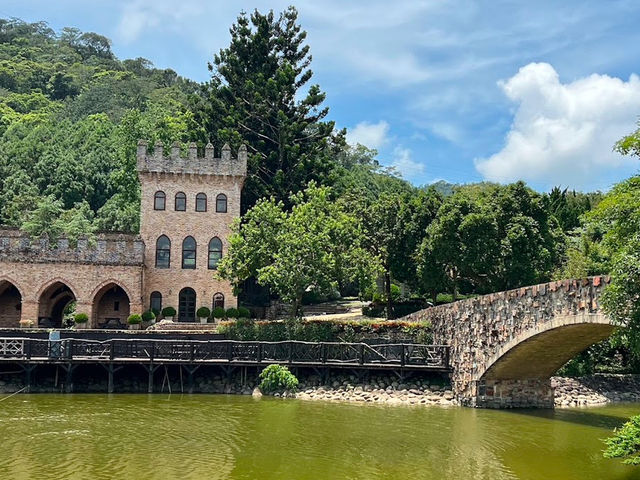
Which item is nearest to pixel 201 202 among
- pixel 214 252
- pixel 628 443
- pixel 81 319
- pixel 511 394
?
pixel 214 252

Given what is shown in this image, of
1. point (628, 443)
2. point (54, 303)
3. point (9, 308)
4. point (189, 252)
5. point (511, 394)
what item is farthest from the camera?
point (54, 303)

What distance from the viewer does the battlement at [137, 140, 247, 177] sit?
42.9 metres

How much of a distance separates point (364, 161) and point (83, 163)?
56.9 meters

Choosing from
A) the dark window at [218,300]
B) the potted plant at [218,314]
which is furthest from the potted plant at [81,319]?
the dark window at [218,300]

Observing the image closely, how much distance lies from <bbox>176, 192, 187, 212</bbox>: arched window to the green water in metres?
19.4

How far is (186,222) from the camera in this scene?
43.1m

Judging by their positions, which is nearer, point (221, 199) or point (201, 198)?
point (201, 198)

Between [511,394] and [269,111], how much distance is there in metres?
29.7

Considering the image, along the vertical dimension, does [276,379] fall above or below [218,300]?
below

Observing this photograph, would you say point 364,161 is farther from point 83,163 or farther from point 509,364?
point 509,364

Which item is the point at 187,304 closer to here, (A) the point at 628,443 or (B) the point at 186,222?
(B) the point at 186,222

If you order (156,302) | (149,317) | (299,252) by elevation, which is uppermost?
(299,252)

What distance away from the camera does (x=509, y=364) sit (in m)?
23.3

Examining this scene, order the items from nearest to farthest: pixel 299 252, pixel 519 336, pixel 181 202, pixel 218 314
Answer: pixel 519 336, pixel 299 252, pixel 218 314, pixel 181 202
